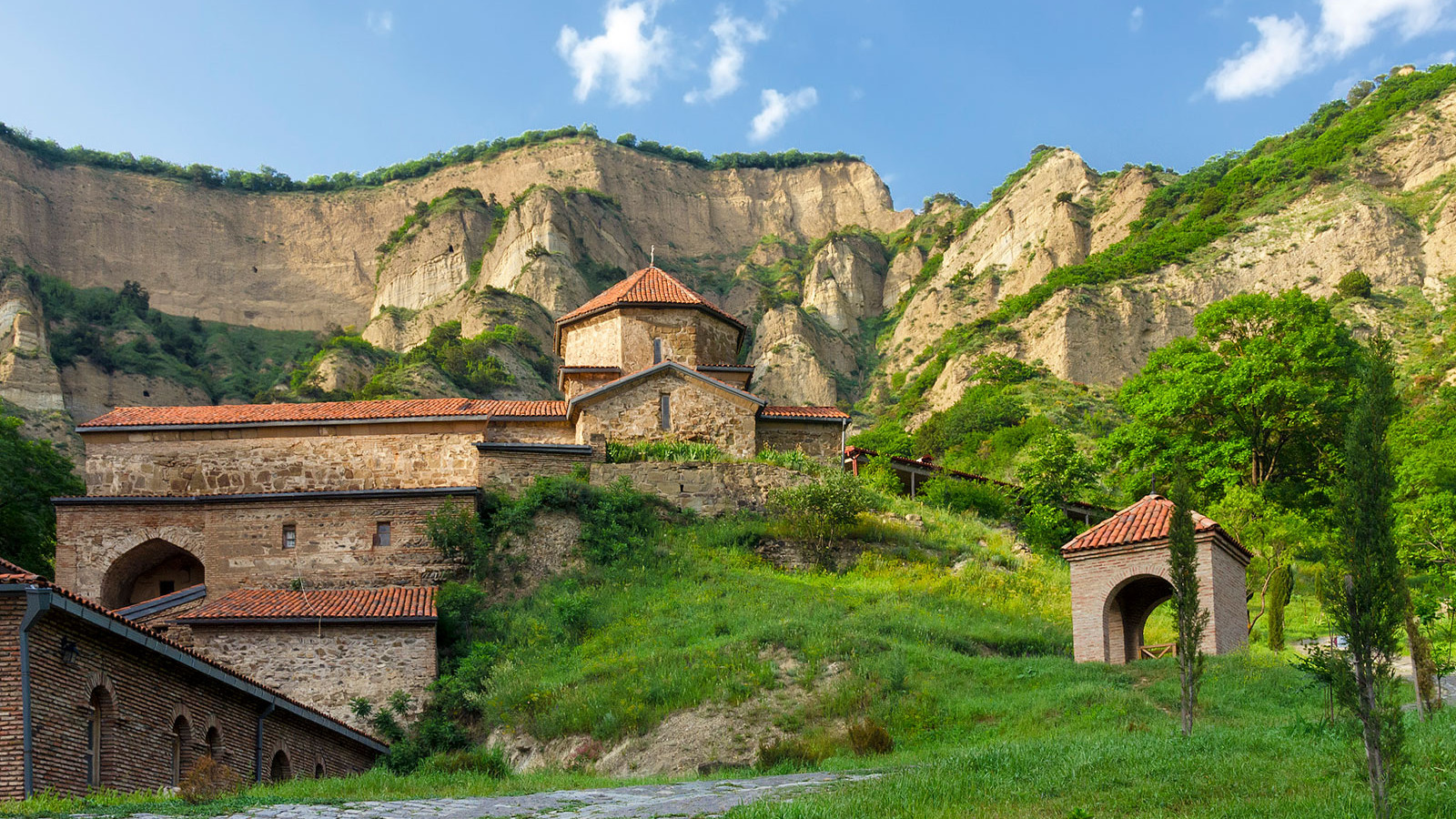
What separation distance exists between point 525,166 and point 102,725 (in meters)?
110

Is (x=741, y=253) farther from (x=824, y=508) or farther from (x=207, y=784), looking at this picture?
(x=207, y=784)

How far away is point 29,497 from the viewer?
34.9m

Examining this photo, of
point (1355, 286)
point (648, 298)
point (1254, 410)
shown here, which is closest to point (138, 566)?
point (648, 298)

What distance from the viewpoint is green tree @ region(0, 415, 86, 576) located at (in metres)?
33.6

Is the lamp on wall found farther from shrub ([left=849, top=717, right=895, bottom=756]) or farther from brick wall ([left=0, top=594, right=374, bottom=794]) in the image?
shrub ([left=849, top=717, right=895, bottom=756])

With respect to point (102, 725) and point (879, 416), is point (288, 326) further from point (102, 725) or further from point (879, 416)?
point (102, 725)

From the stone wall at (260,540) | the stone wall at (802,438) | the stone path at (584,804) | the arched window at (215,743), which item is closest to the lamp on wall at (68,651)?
the stone path at (584,804)

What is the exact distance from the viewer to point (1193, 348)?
1716 inches

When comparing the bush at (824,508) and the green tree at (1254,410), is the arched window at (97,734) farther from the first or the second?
the green tree at (1254,410)

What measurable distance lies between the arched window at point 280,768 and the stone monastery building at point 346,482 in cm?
517

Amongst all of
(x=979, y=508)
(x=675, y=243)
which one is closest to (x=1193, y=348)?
(x=979, y=508)

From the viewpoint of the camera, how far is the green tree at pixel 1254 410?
3875 centimetres

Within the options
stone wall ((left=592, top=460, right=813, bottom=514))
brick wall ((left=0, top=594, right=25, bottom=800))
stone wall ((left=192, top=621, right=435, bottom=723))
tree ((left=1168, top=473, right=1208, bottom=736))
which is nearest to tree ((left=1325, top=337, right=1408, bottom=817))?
tree ((left=1168, top=473, right=1208, bottom=736))

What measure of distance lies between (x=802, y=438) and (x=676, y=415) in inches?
159
